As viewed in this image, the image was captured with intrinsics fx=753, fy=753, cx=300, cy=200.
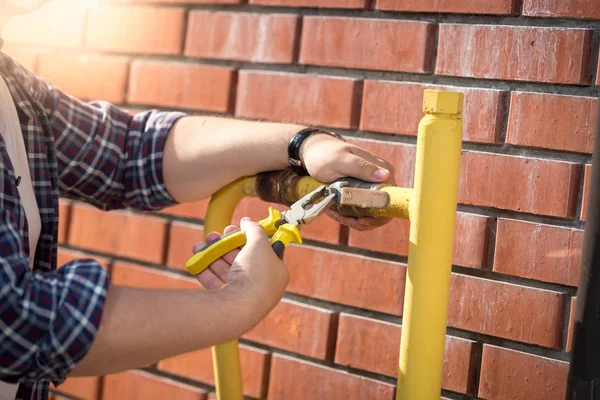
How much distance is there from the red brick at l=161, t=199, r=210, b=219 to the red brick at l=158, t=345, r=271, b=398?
27cm

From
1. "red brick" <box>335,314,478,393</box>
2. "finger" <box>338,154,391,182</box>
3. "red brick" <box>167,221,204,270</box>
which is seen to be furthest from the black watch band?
"red brick" <box>167,221,204,270</box>

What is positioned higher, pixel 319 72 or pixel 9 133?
pixel 319 72

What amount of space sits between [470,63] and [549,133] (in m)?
0.16

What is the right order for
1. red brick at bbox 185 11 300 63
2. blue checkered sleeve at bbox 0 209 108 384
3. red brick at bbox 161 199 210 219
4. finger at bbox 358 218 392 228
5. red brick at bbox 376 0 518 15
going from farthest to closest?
1. red brick at bbox 161 199 210 219
2. red brick at bbox 185 11 300 63
3. red brick at bbox 376 0 518 15
4. finger at bbox 358 218 392 228
5. blue checkered sleeve at bbox 0 209 108 384

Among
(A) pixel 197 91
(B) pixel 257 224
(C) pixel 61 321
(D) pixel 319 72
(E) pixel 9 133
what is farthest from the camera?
(A) pixel 197 91

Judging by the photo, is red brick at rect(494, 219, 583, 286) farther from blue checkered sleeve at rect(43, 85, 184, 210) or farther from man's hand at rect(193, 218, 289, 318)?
blue checkered sleeve at rect(43, 85, 184, 210)

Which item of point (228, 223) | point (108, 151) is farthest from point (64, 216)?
point (228, 223)

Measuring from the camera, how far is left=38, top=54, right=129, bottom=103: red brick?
5.13ft

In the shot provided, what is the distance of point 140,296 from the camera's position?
2.68 ft

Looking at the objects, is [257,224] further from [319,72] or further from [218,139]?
[319,72]

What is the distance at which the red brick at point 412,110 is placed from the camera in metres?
1.13

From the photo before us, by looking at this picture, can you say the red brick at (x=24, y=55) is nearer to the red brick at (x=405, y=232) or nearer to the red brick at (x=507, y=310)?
the red brick at (x=405, y=232)

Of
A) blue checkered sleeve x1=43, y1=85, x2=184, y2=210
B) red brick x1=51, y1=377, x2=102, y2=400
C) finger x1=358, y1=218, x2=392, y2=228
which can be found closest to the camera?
finger x1=358, y1=218, x2=392, y2=228

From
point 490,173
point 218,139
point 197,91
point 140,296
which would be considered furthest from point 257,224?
point 197,91
